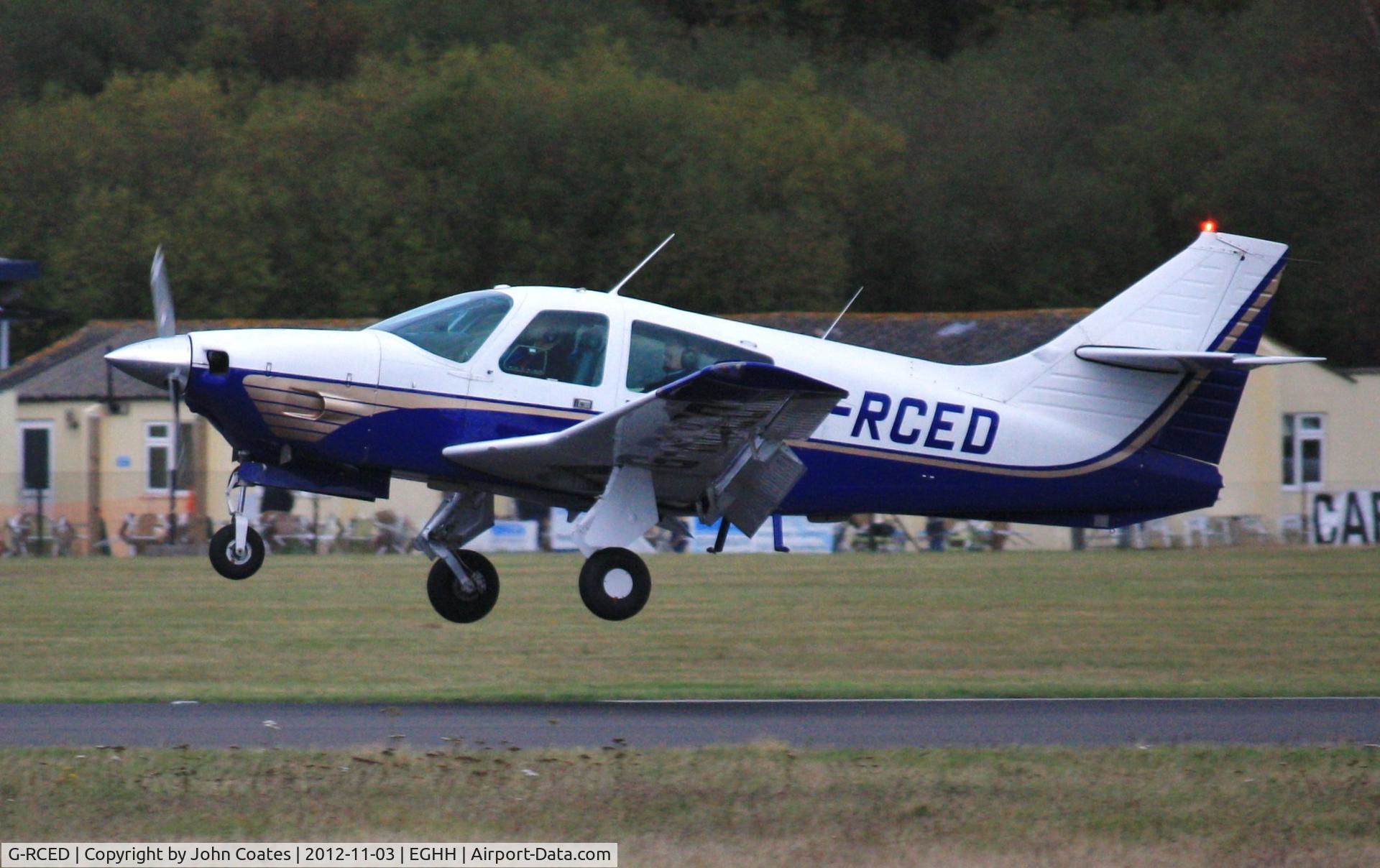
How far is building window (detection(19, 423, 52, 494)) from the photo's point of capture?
34875 mm

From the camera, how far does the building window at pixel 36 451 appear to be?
34.9 metres

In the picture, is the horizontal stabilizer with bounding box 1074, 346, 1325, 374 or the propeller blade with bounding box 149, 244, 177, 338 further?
the horizontal stabilizer with bounding box 1074, 346, 1325, 374

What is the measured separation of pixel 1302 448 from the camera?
3594cm

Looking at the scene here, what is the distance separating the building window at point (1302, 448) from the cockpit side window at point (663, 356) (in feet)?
87.6

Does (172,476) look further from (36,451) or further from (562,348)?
(562,348)

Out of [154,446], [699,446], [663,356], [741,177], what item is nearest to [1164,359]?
[699,446]

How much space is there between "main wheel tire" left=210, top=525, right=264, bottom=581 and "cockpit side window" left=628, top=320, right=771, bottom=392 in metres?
2.83

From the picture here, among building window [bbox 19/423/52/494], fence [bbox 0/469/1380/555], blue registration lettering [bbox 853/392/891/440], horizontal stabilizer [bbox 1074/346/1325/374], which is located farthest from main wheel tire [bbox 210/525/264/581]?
building window [bbox 19/423/52/494]

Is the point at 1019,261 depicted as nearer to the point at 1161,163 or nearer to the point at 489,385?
the point at 1161,163

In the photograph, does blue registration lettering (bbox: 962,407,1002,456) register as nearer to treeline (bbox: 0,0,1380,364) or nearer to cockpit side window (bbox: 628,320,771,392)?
cockpit side window (bbox: 628,320,771,392)

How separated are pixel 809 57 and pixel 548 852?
173ft

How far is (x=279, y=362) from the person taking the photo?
11664 millimetres

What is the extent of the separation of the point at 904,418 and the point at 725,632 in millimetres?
9077

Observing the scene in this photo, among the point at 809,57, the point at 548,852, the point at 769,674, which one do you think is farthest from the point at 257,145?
the point at 548,852
